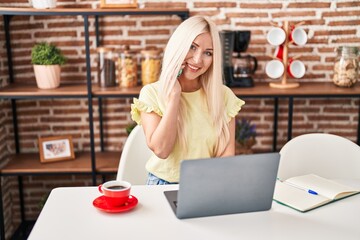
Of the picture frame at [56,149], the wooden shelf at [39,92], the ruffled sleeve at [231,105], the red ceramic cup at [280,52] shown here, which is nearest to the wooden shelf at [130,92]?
the wooden shelf at [39,92]

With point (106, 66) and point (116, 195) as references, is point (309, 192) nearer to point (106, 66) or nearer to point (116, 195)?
point (116, 195)

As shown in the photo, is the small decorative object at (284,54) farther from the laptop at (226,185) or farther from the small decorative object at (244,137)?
the laptop at (226,185)

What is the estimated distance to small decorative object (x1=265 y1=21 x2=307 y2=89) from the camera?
2.78 meters

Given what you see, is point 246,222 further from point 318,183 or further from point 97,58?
point 97,58

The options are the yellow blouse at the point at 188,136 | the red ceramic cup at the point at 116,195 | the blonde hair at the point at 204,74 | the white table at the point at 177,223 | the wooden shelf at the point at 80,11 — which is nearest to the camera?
the white table at the point at 177,223

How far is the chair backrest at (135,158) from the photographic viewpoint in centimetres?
218

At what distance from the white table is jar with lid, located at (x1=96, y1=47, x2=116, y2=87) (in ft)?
4.53

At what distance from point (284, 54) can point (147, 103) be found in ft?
3.89

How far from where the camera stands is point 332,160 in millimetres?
2203

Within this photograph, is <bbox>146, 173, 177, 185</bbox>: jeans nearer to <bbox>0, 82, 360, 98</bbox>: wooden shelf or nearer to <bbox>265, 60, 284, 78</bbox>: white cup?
<bbox>0, 82, 360, 98</bbox>: wooden shelf

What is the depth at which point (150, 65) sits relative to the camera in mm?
2834

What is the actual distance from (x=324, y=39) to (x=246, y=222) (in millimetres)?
1978

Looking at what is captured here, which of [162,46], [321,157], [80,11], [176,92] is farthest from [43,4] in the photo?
[321,157]

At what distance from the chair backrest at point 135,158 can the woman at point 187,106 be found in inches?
5.9
